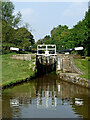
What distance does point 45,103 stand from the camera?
17.6 m

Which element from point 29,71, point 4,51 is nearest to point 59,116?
point 29,71

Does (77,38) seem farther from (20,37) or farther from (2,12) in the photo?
(2,12)

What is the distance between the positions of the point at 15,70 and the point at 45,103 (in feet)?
47.2

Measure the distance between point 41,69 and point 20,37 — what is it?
50.7 feet

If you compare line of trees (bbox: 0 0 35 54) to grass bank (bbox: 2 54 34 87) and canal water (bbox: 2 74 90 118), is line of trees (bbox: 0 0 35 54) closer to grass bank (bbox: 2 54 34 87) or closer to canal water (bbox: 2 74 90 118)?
grass bank (bbox: 2 54 34 87)

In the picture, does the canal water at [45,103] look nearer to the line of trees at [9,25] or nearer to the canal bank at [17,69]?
the canal bank at [17,69]

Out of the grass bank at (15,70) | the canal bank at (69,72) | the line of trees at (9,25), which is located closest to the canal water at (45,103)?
the grass bank at (15,70)

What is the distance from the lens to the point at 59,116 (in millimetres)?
13945

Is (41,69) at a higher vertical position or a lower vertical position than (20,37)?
lower

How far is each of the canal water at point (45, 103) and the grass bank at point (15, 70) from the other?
6.37 ft

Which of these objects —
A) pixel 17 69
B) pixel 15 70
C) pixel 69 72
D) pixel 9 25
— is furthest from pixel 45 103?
pixel 9 25

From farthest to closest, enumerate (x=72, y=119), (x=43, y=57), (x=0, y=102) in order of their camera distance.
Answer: (x=43, y=57) < (x=0, y=102) < (x=72, y=119)

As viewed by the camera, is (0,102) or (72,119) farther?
(0,102)

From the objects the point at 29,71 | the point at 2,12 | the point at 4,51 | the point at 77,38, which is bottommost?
the point at 29,71
